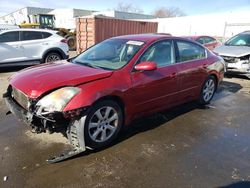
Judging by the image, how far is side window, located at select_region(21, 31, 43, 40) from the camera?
10078 mm

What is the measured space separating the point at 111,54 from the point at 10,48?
6.53m

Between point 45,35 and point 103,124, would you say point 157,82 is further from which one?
point 45,35

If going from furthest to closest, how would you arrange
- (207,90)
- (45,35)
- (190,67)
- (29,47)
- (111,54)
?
(45,35) → (29,47) → (207,90) → (190,67) → (111,54)

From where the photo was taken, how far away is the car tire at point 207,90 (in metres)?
5.74

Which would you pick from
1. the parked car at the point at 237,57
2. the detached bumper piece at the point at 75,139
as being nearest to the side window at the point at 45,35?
the parked car at the point at 237,57

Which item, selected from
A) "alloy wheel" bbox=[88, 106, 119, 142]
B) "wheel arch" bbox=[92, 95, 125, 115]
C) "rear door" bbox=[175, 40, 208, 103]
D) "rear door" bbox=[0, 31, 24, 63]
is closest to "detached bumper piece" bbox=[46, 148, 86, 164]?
"alloy wheel" bbox=[88, 106, 119, 142]

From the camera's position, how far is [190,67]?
5.09 metres

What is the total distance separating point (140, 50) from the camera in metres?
4.29

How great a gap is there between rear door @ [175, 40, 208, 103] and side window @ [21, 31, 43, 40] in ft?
23.1

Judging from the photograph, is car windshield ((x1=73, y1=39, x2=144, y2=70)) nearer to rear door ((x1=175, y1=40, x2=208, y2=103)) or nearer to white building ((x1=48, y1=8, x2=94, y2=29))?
rear door ((x1=175, y1=40, x2=208, y2=103))

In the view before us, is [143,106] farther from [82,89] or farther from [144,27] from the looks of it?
[144,27]

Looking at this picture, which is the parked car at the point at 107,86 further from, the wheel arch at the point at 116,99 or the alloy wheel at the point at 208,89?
the alloy wheel at the point at 208,89

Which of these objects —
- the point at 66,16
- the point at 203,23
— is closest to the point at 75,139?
the point at 203,23

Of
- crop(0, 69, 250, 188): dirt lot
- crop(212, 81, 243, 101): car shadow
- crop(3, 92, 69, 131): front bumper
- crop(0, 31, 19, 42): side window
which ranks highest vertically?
crop(0, 31, 19, 42): side window
